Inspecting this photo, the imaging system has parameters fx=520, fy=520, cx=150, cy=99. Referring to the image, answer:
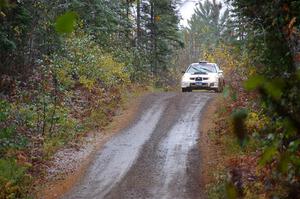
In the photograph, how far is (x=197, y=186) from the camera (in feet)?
34.2

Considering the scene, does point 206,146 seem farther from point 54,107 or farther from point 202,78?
point 202,78

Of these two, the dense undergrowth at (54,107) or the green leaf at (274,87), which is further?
the dense undergrowth at (54,107)

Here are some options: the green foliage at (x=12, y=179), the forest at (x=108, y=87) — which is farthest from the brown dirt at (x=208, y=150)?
the green foliage at (x=12, y=179)

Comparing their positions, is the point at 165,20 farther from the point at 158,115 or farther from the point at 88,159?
the point at 88,159

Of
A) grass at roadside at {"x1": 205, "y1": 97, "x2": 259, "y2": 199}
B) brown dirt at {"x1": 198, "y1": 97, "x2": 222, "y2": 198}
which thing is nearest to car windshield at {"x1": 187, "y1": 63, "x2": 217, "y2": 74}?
brown dirt at {"x1": 198, "y1": 97, "x2": 222, "y2": 198}

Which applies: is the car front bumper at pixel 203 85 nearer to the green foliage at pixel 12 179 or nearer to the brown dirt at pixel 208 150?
the brown dirt at pixel 208 150

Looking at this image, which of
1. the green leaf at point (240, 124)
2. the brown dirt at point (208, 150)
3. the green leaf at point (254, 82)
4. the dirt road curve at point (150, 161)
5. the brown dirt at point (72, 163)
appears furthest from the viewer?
the brown dirt at point (208, 150)

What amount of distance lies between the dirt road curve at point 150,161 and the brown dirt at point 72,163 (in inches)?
9.1

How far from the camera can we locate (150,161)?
1232 cm

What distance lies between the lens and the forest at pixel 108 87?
1.99 metres

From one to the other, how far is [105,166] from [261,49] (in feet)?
15.0

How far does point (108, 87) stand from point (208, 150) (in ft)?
30.0

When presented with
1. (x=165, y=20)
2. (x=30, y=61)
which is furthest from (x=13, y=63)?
(x=165, y=20)

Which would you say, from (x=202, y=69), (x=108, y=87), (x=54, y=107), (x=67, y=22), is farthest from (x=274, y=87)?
(x=202, y=69)
